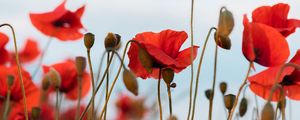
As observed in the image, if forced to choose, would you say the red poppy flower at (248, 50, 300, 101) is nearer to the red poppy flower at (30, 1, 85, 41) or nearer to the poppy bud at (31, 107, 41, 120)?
the poppy bud at (31, 107, 41, 120)

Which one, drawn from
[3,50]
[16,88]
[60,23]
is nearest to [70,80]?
[16,88]

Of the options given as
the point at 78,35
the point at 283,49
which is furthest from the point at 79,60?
the point at 78,35

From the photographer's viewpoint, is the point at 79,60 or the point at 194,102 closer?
the point at 194,102

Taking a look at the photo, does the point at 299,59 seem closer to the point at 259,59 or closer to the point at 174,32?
the point at 259,59

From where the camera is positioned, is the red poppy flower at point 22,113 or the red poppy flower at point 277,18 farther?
the red poppy flower at point 22,113

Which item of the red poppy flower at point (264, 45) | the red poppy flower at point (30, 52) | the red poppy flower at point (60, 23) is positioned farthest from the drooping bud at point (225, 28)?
the red poppy flower at point (30, 52)

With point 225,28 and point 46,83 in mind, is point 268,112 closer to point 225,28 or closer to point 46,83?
point 225,28

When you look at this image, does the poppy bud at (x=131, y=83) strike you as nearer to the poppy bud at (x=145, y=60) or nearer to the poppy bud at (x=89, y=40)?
the poppy bud at (x=145, y=60)
